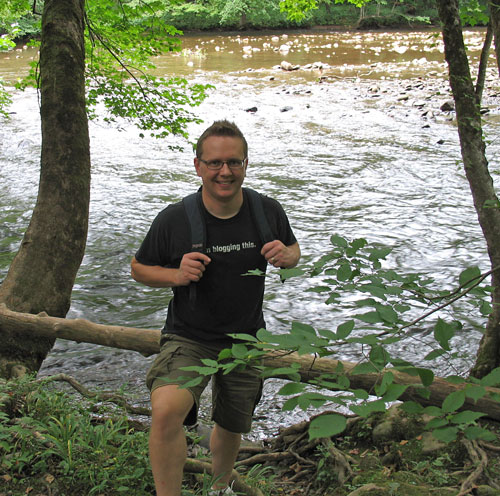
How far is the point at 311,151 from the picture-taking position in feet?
44.3

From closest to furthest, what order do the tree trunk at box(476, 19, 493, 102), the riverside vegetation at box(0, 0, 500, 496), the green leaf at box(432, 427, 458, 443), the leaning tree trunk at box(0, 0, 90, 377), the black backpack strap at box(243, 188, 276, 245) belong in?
the green leaf at box(432, 427, 458, 443) → the riverside vegetation at box(0, 0, 500, 496) → the black backpack strap at box(243, 188, 276, 245) → the tree trunk at box(476, 19, 493, 102) → the leaning tree trunk at box(0, 0, 90, 377)

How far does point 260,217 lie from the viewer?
2.91m

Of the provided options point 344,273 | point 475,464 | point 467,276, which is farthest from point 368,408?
point 475,464

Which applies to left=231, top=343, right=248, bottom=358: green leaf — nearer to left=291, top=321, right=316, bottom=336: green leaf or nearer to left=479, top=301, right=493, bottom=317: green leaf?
left=291, top=321, right=316, bottom=336: green leaf

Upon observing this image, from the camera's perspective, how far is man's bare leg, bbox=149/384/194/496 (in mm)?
2527

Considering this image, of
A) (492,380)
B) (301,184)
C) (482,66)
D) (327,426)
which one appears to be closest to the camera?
(327,426)

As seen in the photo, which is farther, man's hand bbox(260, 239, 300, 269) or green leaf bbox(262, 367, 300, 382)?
man's hand bbox(260, 239, 300, 269)

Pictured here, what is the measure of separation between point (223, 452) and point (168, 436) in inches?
25.8

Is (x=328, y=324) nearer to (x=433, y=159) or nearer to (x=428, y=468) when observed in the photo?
(x=428, y=468)

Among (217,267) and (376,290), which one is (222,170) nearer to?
(217,267)

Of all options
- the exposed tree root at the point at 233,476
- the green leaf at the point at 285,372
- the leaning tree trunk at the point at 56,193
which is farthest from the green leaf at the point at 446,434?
the leaning tree trunk at the point at 56,193

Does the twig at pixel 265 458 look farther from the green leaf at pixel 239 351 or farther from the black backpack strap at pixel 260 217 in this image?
the green leaf at pixel 239 351

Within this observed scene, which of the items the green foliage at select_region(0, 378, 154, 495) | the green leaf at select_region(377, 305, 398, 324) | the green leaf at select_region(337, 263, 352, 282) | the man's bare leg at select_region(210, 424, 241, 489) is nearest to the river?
the man's bare leg at select_region(210, 424, 241, 489)

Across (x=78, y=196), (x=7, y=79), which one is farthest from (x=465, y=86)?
(x=7, y=79)
